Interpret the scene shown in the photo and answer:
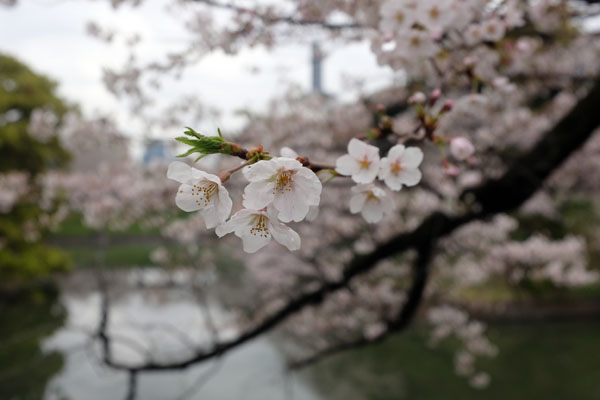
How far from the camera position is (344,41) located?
2.66 m

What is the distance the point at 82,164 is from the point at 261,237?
2384 cm

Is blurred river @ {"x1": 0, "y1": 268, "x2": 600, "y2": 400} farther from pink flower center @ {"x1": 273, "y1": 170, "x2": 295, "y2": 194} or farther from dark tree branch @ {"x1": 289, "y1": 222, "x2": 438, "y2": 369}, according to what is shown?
pink flower center @ {"x1": 273, "y1": 170, "x2": 295, "y2": 194}

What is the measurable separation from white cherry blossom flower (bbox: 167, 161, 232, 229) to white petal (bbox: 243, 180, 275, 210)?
0.09 feet

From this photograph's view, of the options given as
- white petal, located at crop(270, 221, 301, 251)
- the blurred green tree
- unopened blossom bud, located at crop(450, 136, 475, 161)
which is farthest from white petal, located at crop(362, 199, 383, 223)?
the blurred green tree

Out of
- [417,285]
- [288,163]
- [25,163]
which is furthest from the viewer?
[25,163]

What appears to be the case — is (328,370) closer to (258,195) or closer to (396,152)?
(396,152)

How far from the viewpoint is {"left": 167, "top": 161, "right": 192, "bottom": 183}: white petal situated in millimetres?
460

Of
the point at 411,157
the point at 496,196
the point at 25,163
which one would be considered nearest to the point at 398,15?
the point at 411,157

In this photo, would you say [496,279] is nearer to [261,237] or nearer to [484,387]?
[484,387]

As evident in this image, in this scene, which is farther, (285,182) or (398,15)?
(398,15)

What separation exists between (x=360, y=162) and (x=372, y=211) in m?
0.09

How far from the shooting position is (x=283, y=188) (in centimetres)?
46

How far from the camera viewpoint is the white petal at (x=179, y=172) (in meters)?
0.46

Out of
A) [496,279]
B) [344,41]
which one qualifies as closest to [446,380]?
[496,279]
